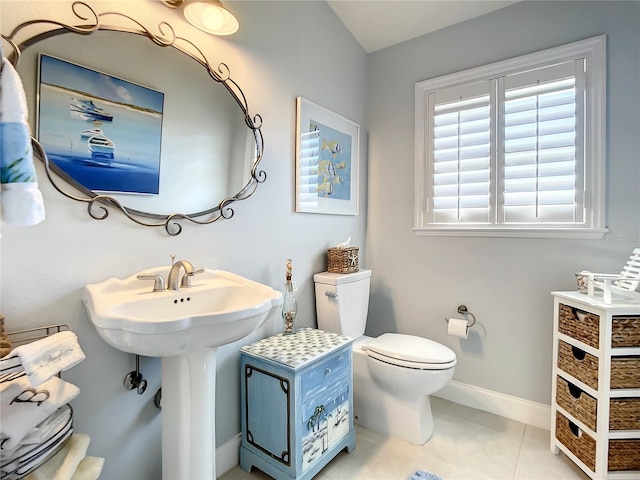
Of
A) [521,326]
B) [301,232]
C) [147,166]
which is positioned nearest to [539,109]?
[521,326]

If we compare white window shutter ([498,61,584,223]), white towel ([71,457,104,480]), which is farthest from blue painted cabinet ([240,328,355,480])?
white window shutter ([498,61,584,223])

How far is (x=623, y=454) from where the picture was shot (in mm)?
1414

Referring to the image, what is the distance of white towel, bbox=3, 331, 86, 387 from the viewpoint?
29.6 inches

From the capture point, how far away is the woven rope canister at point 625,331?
54.4 inches

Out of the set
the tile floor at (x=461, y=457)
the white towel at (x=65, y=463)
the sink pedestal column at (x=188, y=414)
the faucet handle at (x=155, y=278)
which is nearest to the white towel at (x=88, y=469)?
the white towel at (x=65, y=463)

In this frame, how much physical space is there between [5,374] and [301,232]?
55.1 inches

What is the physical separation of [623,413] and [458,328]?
31.3 inches

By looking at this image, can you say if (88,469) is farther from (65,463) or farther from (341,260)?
(341,260)

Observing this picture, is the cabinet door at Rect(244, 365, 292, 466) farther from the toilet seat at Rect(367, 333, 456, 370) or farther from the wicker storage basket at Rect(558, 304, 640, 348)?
the wicker storage basket at Rect(558, 304, 640, 348)

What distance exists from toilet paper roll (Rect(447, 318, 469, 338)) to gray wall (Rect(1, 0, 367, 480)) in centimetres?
87

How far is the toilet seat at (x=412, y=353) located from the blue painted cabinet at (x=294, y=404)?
0.71ft

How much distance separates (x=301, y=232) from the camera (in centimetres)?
196

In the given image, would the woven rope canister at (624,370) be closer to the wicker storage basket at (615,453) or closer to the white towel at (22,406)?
the wicker storage basket at (615,453)

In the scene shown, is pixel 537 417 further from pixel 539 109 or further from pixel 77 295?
pixel 77 295
